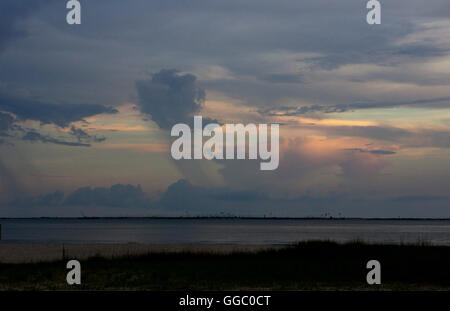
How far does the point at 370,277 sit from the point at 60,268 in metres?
15.4

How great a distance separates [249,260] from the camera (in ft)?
104
